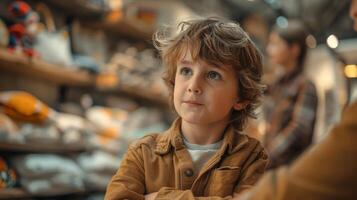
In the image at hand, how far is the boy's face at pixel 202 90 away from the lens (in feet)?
3.29

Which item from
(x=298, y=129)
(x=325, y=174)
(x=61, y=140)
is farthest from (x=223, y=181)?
(x=61, y=140)

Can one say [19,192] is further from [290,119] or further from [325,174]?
[325,174]

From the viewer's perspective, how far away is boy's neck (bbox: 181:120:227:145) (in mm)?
1055

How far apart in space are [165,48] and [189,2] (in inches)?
137

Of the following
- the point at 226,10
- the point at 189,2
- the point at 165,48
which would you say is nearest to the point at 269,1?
the point at 226,10

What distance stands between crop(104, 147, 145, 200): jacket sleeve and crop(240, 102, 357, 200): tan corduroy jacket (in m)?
0.40

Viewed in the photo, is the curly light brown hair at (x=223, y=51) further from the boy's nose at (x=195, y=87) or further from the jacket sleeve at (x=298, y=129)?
the jacket sleeve at (x=298, y=129)

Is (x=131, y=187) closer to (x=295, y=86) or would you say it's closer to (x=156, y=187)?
(x=156, y=187)

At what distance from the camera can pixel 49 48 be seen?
2.39 metres

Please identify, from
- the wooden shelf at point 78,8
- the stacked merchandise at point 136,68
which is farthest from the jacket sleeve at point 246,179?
the wooden shelf at point 78,8

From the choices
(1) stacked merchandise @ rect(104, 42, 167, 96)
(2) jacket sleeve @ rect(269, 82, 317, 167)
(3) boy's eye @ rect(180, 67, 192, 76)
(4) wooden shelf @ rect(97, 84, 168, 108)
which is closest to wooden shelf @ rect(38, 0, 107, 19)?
(1) stacked merchandise @ rect(104, 42, 167, 96)

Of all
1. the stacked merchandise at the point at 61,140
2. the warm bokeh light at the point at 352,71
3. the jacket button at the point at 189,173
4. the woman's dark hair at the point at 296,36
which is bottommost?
the stacked merchandise at the point at 61,140

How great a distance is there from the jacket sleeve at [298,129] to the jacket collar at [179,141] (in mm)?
1109

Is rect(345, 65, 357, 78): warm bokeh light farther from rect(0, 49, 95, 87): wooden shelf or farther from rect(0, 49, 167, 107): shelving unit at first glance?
rect(0, 49, 95, 87): wooden shelf
